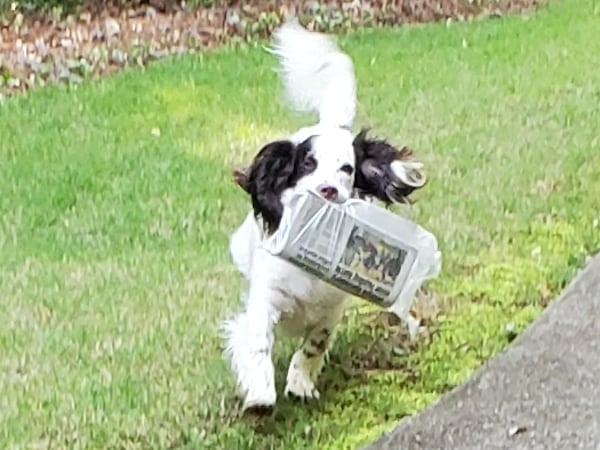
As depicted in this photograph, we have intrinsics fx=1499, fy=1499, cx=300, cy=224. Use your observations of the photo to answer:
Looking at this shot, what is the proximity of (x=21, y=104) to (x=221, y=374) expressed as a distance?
4492mm

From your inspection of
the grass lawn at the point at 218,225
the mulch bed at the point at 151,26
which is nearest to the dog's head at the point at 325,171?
the grass lawn at the point at 218,225

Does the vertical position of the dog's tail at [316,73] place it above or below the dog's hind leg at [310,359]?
above

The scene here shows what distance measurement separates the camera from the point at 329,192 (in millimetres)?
4590

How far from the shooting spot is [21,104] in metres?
9.12

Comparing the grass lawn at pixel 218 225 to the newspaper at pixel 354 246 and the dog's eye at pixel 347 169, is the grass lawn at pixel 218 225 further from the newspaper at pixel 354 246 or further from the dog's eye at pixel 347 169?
A: the dog's eye at pixel 347 169

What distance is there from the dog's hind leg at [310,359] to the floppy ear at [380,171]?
1.35ft

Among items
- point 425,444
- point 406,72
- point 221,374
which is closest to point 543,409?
point 425,444

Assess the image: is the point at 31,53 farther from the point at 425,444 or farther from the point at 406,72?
the point at 425,444

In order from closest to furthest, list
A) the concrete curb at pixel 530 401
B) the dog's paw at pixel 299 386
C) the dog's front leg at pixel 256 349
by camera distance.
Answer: the concrete curb at pixel 530 401
the dog's front leg at pixel 256 349
the dog's paw at pixel 299 386

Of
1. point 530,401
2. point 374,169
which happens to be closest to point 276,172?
point 374,169

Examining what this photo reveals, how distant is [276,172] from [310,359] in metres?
→ 0.70

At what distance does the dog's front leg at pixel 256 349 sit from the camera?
4531 mm

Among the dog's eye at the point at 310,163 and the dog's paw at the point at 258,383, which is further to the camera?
the dog's eye at the point at 310,163

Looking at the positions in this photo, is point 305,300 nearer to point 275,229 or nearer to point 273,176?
point 275,229
